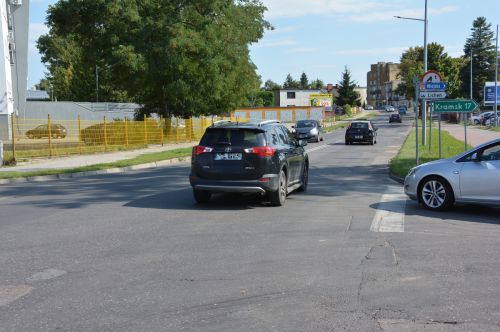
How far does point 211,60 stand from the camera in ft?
98.7

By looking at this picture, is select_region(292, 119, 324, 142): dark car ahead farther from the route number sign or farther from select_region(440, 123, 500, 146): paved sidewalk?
the route number sign

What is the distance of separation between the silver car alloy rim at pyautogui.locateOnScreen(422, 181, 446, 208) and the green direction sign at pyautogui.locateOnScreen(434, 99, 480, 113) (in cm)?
584

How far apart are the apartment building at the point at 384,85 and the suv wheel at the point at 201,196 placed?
173 metres

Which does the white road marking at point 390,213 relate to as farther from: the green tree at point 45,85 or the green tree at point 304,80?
the green tree at point 304,80

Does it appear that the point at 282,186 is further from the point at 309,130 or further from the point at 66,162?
the point at 309,130

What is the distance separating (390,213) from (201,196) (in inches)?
144

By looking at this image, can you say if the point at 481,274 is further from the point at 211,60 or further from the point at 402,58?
the point at 402,58

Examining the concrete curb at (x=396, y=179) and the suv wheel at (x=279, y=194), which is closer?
the suv wheel at (x=279, y=194)

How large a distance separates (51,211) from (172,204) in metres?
2.28

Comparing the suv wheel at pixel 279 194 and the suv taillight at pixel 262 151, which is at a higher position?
the suv taillight at pixel 262 151

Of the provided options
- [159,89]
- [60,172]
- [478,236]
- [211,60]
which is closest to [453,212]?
[478,236]

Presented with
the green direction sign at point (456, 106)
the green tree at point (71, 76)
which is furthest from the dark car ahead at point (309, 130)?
the green tree at point (71, 76)

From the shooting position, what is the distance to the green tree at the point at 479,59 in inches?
3649

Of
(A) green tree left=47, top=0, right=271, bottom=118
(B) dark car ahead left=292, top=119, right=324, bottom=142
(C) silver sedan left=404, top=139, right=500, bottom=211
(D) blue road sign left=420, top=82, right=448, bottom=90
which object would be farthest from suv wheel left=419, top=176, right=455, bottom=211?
(B) dark car ahead left=292, top=119, right=324, bottom=142
